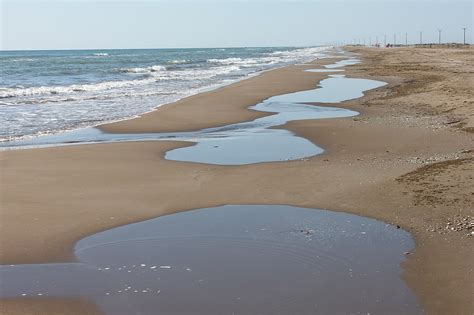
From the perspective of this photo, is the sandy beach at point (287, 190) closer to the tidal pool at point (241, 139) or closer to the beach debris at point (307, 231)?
the tidal pool at point (241, 139)

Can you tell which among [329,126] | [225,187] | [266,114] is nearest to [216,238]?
[225,187]

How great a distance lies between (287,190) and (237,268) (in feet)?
10.4

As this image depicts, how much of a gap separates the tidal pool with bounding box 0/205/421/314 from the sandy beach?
245 millimetres

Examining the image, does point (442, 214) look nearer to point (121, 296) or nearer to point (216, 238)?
point (216, 238)

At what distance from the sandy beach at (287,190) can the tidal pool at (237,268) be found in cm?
24

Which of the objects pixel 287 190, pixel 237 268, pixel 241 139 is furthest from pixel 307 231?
pixel 241 139

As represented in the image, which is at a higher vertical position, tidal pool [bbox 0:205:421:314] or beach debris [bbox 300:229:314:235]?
tidal pool [bbox 0:205:421:314]

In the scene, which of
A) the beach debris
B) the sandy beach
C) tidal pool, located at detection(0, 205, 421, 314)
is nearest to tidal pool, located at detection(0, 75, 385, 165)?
the sandy beach

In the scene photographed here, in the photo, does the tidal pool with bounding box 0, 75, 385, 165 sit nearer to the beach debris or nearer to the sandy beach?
the sandy beach

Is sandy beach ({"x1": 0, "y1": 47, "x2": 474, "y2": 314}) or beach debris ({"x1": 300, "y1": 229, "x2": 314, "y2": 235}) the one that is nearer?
sandy beach ({"x1": 0, "y1": 47, "x2": 474, "y2": 314})

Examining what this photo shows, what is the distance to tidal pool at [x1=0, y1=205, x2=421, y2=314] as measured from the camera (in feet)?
15.4

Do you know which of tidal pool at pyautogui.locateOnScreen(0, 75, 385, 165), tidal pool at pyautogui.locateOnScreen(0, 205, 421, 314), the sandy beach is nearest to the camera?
tidal pool at pyautogui.locateOnScreen(0, 205, 421, 314)

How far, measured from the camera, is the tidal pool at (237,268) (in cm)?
469

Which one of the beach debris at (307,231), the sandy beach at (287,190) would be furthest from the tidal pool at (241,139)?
the beach debris at (307,231)
